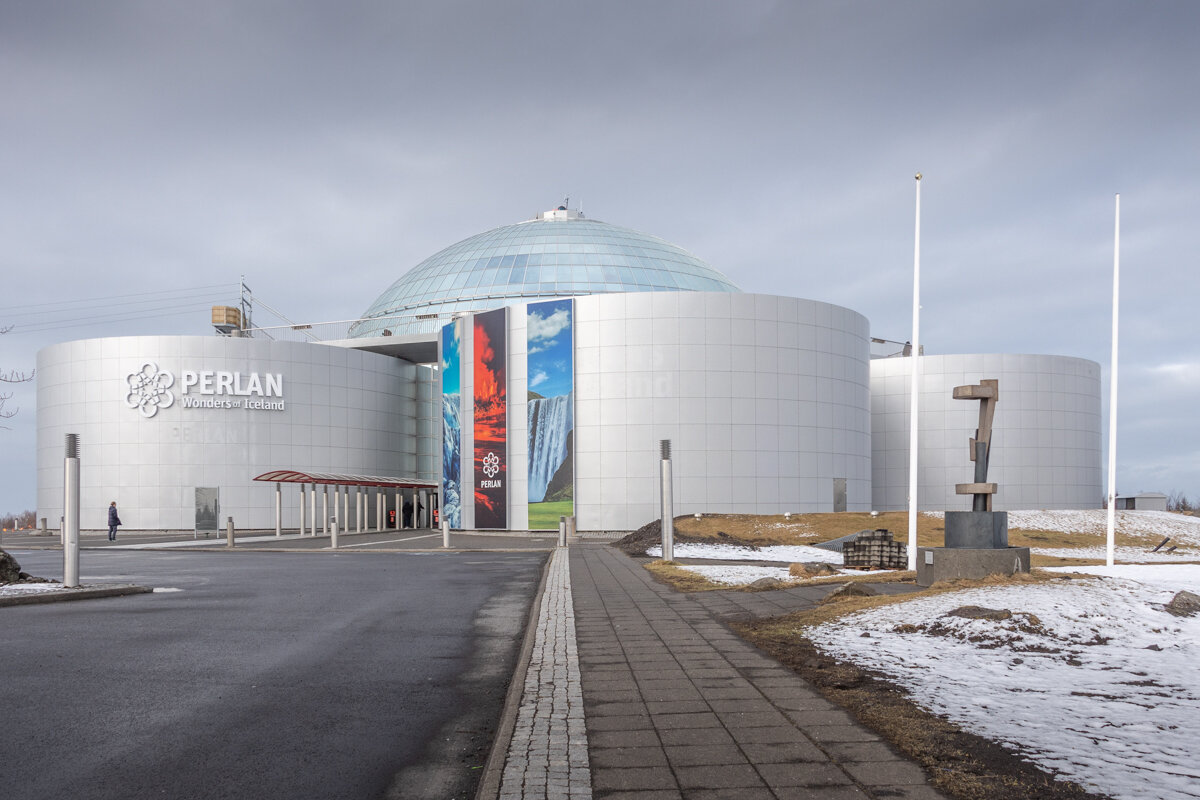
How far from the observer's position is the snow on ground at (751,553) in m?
23.8

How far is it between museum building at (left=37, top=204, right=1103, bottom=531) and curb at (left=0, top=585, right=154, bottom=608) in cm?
1943

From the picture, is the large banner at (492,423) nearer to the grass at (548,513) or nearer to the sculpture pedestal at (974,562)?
the grass at (548,513)

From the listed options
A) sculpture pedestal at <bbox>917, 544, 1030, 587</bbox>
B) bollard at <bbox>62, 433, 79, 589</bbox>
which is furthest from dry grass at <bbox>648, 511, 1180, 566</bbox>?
bollard at <bbox>62, 433, 79, 589</bbox>

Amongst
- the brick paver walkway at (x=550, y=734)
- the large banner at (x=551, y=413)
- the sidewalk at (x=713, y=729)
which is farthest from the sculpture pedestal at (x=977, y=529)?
the large banner at (x=551, y=413)

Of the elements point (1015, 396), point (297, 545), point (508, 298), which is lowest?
point (297, 545)

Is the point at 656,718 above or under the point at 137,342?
under

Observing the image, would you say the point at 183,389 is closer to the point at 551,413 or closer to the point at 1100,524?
the point at 551,413

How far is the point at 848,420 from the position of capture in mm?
46844

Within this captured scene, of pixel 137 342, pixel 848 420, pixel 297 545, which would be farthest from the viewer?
pixel 137 342

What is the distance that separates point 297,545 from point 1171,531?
3102 centimetres

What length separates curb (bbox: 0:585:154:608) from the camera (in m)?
14.0

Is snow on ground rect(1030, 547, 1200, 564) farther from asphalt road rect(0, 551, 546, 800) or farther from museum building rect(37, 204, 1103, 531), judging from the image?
asphalt road rect(0, 551, 546, 800)

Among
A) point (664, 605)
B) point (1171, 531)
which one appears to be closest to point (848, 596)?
point (664, 605)

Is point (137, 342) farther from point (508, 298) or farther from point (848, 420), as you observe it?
point (848, 420)
